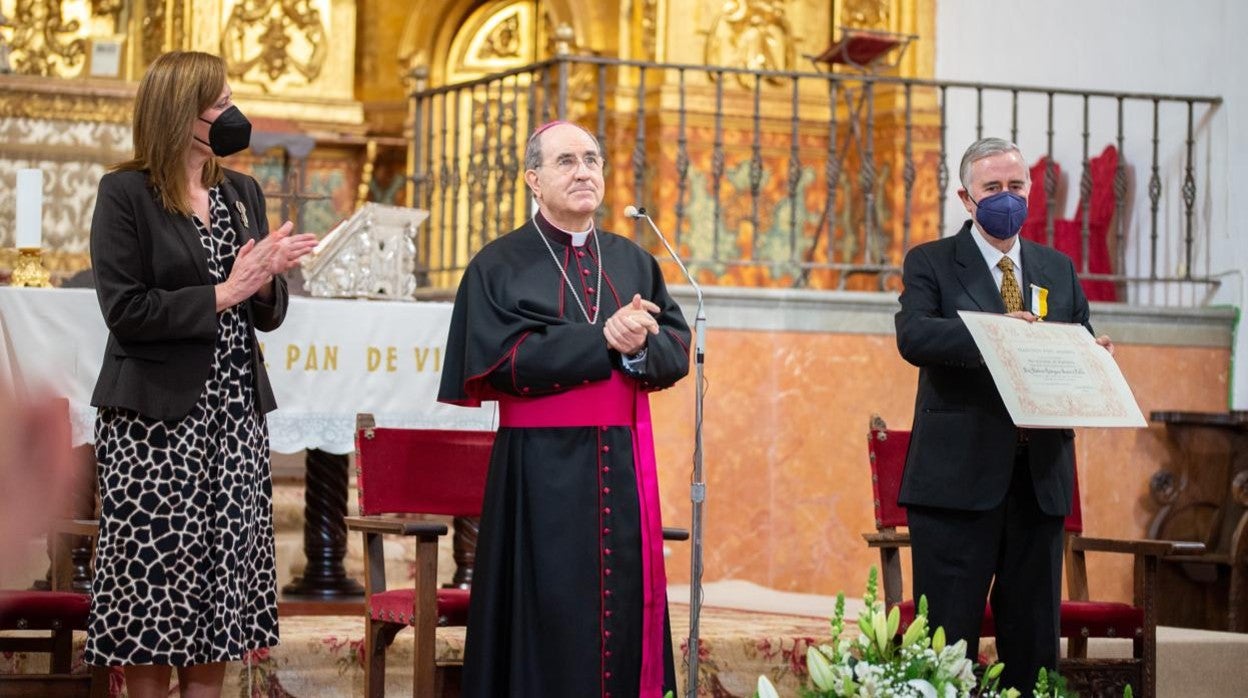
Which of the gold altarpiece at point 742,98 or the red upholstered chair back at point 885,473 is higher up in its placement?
the gold altarpiece at point 742,98

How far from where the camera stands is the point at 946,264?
411 cm

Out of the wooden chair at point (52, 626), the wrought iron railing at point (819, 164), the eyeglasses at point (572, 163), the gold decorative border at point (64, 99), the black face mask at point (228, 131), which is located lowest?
the wooden chair at point (52, 626)

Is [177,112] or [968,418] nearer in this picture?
[177,112]

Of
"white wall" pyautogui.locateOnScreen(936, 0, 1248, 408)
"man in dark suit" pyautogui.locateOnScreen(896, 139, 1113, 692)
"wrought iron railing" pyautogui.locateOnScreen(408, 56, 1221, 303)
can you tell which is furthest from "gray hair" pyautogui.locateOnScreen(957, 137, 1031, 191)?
"white wall" pyautogui.locateOnScreen(936, 0, 1248, 408)

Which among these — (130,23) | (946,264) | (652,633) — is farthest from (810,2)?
(652,633)

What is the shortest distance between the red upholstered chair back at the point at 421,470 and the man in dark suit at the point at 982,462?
3.94ft

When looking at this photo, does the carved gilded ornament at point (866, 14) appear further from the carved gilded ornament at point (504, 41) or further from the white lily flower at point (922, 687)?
the white lily flower at point (922, 687)

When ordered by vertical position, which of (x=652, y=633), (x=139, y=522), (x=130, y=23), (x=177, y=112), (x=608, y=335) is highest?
(x=130, y=23)

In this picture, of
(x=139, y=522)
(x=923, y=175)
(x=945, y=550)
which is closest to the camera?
(x=139, y=522)

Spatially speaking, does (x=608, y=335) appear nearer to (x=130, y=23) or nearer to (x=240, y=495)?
(x=240, y=495)

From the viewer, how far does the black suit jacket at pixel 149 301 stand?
3500mm

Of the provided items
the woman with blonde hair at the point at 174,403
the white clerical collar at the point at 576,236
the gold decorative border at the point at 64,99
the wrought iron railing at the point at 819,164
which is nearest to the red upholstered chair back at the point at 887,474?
the white clerical collar at the point at 576,236

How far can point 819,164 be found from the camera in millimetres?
10203

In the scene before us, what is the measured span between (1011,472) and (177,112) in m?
2.01
